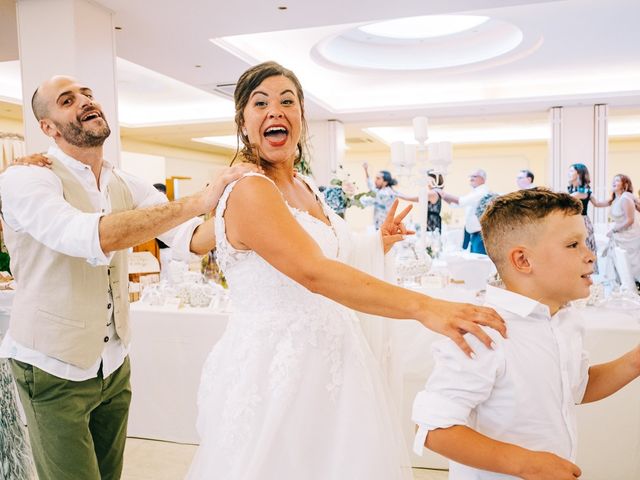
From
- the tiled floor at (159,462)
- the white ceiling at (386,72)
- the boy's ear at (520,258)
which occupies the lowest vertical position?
the tiled floor at (159,462)

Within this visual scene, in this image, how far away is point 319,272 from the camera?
1107 millimetres

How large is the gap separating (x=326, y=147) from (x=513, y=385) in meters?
9.51

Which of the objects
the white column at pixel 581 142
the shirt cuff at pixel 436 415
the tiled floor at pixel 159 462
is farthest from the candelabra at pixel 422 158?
the white column at pixel 581 142

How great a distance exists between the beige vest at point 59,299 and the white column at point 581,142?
877 cm

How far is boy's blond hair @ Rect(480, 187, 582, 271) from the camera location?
116cm

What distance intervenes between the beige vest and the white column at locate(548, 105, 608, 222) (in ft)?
28.8

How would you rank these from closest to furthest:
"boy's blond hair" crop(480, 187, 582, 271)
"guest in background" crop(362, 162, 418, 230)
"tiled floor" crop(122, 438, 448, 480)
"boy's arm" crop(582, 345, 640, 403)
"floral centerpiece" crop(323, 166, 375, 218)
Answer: "boy's blond hair" crop(480, 187, 582, 271) → "boy's arm" crop(582, 345, 640, 403) → "tiled floor" crop(122, 438, 448, 480) → "floral centerpiece" crop(323, 166, 375, 218) → "guest in background" crop(362, 162, 418, 230)

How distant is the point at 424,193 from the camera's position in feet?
13.6

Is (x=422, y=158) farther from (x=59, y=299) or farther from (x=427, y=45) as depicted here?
(x=427, y=45)

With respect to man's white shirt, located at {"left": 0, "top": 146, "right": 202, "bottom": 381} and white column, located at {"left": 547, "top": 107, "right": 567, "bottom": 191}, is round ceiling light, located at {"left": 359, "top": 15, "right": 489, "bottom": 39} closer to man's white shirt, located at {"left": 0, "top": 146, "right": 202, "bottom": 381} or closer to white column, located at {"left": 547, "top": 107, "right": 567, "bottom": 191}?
white column, located at {"left": 547, "top": 107, "right": 567, "bottom": 191}

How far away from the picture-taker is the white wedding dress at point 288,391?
1284mm

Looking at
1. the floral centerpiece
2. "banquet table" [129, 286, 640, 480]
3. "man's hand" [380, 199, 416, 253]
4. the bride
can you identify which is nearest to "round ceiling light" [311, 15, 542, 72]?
the floral centerpiece

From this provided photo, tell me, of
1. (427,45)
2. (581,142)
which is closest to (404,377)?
(427,45)

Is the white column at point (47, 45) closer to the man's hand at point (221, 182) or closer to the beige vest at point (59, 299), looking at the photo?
the beige vest at point (59, 299)
